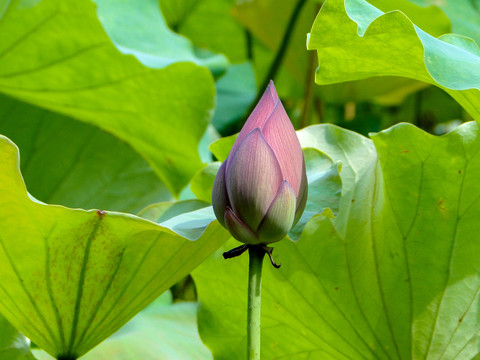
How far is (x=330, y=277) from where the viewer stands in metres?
0.60

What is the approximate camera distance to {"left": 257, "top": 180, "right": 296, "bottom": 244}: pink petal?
417 mm

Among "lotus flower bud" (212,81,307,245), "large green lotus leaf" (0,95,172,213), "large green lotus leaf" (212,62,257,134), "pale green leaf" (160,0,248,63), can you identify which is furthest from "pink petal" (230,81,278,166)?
"pale green leaf" (160,0,248,63)

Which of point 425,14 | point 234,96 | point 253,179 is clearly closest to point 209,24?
point 234,96

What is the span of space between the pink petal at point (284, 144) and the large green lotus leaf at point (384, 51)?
0.07m

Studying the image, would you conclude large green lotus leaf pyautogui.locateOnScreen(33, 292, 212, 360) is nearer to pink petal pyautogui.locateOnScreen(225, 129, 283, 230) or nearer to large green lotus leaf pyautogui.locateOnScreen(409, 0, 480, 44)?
pink petal pyautogui.locateOnScreen(225, 129, 283, 230)

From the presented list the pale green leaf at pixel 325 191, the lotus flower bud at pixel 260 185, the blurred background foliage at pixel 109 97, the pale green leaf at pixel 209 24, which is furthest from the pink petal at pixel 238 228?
the pale green leaf at pixel 209 24

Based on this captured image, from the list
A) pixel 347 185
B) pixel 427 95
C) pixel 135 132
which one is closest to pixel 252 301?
pixel 347 185

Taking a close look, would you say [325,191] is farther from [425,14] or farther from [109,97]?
[425,14]

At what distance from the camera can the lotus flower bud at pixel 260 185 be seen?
0.42m

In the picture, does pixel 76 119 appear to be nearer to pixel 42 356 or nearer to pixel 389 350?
pixel 42 356

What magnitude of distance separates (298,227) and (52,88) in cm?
46

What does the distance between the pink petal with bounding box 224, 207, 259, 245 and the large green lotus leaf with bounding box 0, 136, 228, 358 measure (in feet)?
0.22

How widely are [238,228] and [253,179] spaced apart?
3 centimetres

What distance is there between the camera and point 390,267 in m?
0.59
